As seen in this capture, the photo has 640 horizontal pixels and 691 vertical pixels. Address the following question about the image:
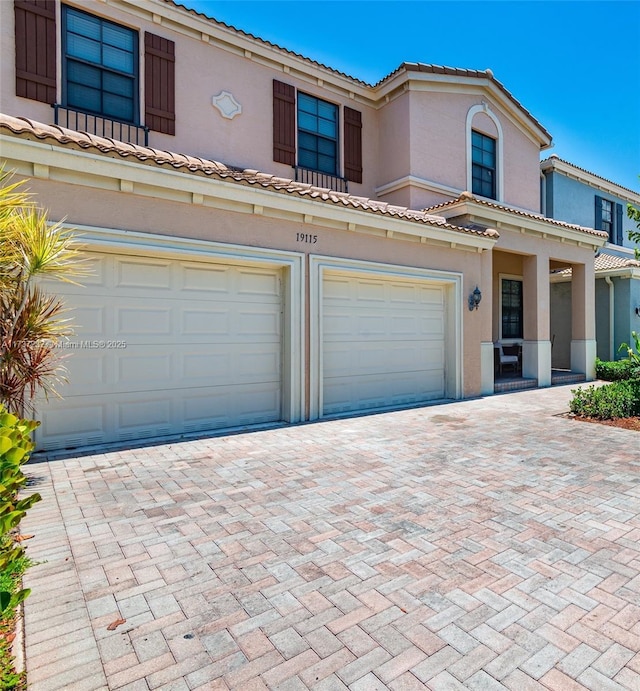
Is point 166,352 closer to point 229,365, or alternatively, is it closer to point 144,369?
point 144,369

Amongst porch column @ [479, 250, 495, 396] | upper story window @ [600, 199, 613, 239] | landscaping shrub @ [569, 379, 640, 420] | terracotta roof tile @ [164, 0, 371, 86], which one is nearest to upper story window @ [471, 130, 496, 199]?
porch column @ [479, 250, 495, 396]

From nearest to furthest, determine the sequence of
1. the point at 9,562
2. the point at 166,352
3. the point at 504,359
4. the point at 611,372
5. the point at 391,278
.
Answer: the point at 9,562 → the point at 166,352 → the point at 391,278 → the point at 611,372 → the point at 504,359

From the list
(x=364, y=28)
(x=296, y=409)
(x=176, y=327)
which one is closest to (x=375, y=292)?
(x=296, y=409)

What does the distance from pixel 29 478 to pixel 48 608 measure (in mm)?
2759

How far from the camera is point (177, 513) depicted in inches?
163

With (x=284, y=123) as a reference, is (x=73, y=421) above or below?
below

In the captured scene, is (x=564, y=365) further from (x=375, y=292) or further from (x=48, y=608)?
(x=48, y=608)

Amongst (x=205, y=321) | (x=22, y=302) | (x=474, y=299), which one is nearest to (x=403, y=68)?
(x=474, y=299)

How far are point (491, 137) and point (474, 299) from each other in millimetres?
6460

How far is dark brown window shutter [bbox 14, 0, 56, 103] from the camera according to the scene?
7957mm

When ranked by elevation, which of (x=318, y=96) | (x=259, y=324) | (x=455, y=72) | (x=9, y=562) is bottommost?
(x=9, y=562)

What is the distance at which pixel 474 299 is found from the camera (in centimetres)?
1084

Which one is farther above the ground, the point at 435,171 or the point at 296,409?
the point at 435,171

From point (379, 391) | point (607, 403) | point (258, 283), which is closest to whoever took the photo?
point (258, 283)
